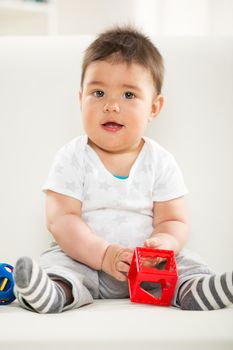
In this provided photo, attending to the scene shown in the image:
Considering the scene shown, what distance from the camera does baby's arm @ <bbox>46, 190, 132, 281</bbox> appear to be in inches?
44.6

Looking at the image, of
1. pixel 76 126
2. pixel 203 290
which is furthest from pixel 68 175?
pixel 203 290

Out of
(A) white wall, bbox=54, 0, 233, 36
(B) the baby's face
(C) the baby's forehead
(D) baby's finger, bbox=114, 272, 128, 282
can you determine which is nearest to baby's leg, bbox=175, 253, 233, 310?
(D) baby's finger, bbox=114, 272, 128, 282

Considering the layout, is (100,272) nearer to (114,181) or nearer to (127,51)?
(114,181)

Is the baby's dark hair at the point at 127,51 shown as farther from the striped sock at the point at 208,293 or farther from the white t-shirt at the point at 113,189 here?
the striped sock at the point at 208,293

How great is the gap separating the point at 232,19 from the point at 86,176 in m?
1.81

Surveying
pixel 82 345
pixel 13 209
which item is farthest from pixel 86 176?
pixel 82 345

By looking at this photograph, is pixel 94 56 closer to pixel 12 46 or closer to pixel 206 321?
pixel 12 46

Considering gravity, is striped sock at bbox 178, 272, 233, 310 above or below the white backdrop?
below

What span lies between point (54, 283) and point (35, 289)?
3.8 inches

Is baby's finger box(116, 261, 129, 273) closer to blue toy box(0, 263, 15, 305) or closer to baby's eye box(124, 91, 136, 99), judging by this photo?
blue toy box(0, 263, 15, 305)

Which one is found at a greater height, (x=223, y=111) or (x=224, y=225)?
(x=223, y=111)

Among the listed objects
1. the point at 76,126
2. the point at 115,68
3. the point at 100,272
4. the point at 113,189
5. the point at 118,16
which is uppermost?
the point at 118,16

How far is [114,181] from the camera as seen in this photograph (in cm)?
130

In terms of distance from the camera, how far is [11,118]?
1.46 m
